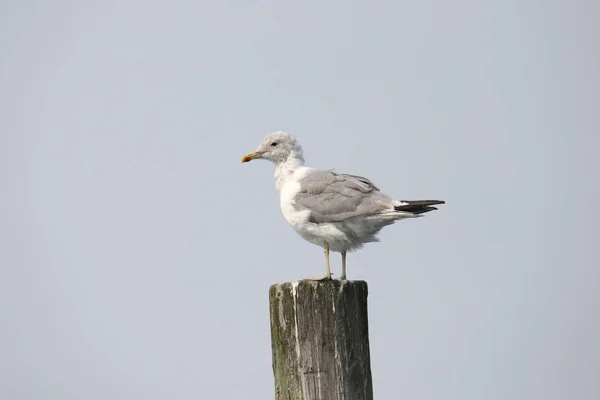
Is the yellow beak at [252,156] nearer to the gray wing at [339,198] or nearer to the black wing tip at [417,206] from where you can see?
the gray wing at [339,198]

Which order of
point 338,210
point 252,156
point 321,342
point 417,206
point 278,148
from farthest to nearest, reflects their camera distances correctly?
point 252,156 < point 278,148 < point 338,210 < point 417,206 < point 321,342

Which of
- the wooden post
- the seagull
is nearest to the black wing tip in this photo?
the seagull

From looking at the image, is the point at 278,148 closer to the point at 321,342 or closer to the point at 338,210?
the point at 338,210

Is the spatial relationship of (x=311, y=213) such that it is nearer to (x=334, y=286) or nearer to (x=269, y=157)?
(x=269, y=157)

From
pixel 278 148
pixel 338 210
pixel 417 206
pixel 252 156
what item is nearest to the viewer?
pixel 417 206

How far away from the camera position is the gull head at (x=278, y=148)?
401 inches

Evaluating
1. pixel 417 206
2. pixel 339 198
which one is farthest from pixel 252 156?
pixel 417 206

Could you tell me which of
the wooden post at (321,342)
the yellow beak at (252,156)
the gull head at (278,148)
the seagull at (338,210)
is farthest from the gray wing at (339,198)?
the wooden post at (321,342)

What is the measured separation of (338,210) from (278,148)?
182 cm

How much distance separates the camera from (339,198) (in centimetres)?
881

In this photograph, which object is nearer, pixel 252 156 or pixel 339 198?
pixel 339 198

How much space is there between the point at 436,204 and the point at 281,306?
8.19 ft

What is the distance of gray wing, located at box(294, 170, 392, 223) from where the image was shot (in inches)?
340

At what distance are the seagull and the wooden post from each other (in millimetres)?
2618
